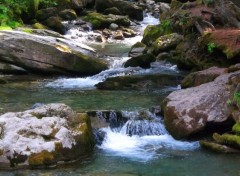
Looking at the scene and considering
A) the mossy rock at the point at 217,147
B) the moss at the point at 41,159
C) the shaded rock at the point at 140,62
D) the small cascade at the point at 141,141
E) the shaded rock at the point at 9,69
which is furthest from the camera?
the shaded rock at the point at 140,62

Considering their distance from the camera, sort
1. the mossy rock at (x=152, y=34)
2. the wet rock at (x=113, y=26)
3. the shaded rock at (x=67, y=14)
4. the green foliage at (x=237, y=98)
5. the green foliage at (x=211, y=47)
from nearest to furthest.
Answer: the green foliage at (x=237, y=98)
the green foliage at (x=211, y=47)
the mossy rock at (x=152, y=34)
the wet rock at (x=113, y=26)
the shaded rock at (x=67, y=14)

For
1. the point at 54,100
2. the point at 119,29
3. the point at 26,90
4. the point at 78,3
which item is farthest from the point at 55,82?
the point at 78,3

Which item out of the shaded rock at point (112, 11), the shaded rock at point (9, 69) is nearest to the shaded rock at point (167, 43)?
the shaded rock at point (9, 69)

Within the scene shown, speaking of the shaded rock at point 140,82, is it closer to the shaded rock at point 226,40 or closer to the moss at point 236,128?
the shaded rock at point 226,40

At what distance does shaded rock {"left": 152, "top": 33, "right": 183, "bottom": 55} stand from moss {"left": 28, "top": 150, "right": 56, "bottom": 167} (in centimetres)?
1092

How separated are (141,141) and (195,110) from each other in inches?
56.7

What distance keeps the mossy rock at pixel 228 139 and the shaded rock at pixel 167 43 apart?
29.5ft

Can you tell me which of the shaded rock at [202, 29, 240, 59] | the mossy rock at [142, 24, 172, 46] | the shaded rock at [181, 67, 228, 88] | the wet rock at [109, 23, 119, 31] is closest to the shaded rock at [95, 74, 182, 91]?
the shaded rock at [181, 67, 228, 88]

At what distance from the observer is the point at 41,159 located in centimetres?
857

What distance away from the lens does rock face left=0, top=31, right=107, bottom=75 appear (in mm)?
16234

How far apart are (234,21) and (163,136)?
7.55 metres

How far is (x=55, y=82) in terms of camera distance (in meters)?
15.9

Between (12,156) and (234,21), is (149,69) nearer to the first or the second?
(234,21)

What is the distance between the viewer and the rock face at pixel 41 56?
1623 centimetres
